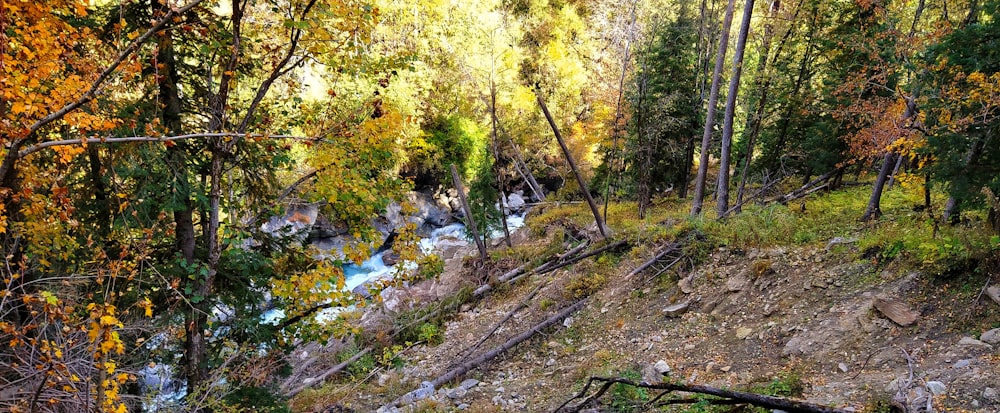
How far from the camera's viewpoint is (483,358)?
9711mm

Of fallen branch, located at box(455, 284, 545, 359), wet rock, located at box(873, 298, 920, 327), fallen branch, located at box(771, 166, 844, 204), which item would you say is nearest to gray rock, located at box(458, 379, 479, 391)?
fallen branch, located at box(455, 284, 545, 359)

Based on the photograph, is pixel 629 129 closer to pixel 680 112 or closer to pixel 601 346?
pixel 680 112

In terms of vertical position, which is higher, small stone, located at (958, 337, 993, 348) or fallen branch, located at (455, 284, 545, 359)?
fallen branch, located at (455, 284, 545, 359)

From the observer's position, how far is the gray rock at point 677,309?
8.88 metres

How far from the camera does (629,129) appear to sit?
18.1m

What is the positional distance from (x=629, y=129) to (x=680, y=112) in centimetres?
248

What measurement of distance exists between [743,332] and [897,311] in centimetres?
201

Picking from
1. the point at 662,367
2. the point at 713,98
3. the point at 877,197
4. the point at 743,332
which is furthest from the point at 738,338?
the point at 713,98

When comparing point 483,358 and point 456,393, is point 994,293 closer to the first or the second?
point 456,393

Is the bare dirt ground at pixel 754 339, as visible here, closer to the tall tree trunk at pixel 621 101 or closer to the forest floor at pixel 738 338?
the forest floor at pixel 738 338

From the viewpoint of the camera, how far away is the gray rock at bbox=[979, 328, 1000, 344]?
16.2 feet

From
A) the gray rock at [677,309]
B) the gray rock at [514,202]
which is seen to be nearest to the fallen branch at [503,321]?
the gray rock at [677,309]

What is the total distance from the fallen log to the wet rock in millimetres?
5582

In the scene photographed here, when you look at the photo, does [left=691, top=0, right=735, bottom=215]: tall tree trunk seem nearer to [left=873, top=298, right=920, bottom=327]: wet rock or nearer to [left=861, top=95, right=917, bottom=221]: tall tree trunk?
[left=861, top=95, right=917, bottom=221]: tall tree trunk
